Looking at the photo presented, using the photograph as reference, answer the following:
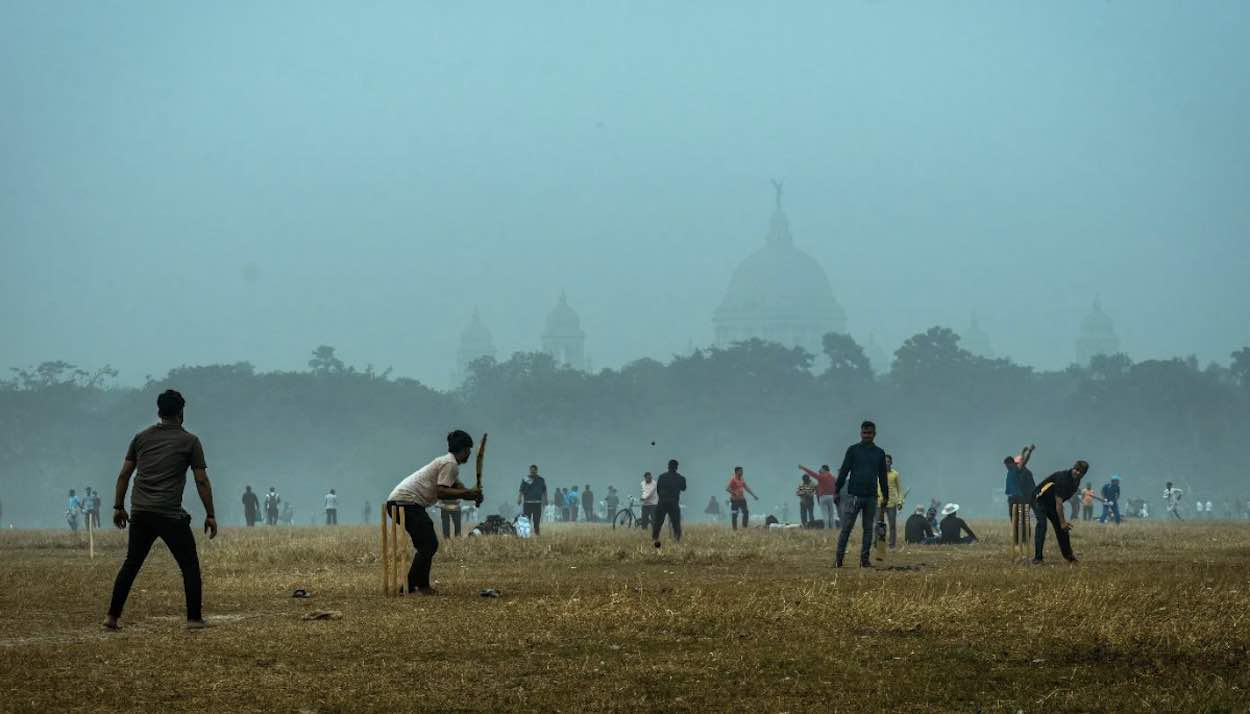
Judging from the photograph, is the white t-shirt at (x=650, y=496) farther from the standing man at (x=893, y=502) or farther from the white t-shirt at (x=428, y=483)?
the white t-shirt at (x=428, y=483)

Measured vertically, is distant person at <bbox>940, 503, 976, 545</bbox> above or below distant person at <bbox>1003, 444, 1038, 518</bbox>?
below

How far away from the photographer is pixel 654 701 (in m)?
12.8

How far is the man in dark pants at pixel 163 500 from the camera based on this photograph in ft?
54.7

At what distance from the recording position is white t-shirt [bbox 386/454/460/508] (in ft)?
65.3

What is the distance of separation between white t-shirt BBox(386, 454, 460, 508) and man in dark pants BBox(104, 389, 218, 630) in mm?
3325

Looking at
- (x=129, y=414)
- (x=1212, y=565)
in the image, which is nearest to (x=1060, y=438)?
(x=129, y=414)

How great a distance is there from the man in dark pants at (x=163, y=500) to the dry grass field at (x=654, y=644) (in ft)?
1.64

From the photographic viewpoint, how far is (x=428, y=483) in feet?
65.6

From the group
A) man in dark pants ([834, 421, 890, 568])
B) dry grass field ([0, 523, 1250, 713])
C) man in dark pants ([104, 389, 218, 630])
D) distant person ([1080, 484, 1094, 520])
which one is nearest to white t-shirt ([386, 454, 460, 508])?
dry grass field ([0, 523, 1250, 713])

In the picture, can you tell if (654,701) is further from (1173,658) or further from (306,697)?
(1173,658)

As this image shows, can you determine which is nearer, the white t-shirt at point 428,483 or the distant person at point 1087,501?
the white t-shirt at point 428,483

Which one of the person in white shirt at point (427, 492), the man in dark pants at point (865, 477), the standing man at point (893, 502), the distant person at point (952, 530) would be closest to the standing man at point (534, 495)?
the standing man at point (893, 502)

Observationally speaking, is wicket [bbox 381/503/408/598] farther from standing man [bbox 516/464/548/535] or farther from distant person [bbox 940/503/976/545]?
standing man [bbox 516/464/548/535]

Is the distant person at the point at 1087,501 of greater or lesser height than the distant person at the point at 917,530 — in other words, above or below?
above
